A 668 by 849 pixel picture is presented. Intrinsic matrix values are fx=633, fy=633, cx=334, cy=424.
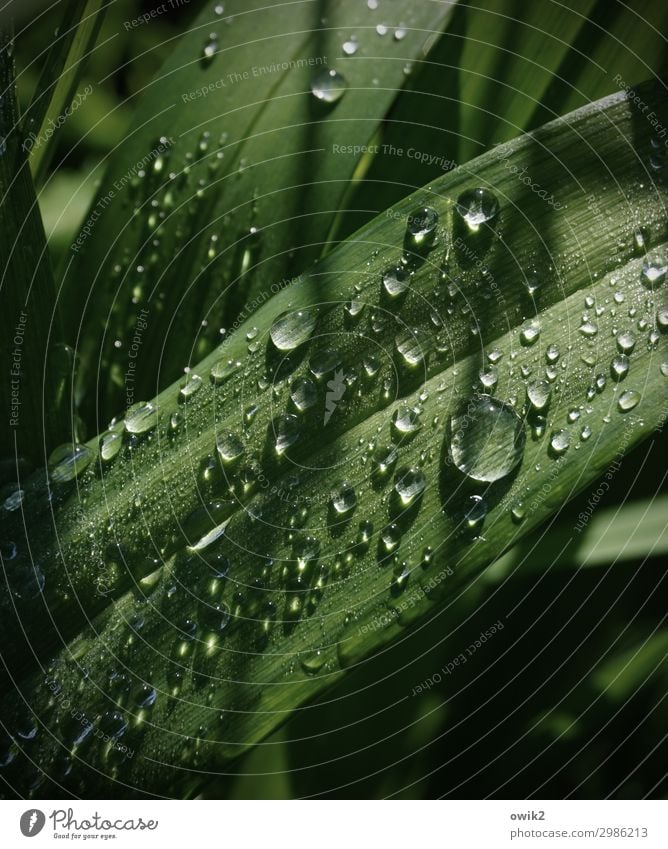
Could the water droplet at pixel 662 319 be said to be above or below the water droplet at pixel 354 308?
above

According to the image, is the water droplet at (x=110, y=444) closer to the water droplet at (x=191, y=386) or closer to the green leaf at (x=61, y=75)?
the water droplet at (x=191, y=386)

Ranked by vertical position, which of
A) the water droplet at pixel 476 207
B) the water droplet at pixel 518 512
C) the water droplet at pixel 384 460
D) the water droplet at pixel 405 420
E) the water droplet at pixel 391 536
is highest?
the water droplet at pixel 476 207

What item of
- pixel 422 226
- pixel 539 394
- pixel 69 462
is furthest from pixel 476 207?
pixel 69 462

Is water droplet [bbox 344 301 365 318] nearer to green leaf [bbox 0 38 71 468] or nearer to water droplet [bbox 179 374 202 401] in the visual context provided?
water droplet [bbox 179 374 202 401]

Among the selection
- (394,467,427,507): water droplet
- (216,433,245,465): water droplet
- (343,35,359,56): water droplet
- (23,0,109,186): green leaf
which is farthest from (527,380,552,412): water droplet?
(23,0,109,186): green leaf

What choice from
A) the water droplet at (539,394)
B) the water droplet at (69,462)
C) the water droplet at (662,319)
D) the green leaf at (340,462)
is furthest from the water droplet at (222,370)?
the water droplet at (662,319)

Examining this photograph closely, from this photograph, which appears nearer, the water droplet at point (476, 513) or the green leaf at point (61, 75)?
the water droplet at point (476, 513)

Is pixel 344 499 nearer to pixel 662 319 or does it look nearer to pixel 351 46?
pixel 662 319
